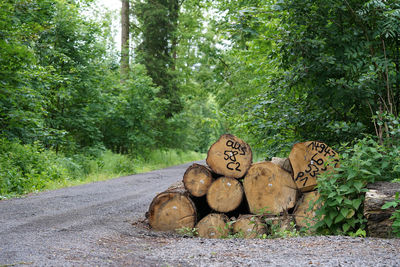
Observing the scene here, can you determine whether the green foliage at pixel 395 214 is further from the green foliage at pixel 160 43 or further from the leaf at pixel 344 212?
the green foliage at pixel 160 43

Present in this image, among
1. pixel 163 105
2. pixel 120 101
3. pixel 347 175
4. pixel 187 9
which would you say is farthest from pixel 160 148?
pixel 347 175

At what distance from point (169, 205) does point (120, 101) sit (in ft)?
45.6

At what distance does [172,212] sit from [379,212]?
2.95 meters

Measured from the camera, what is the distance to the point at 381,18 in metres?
6.20

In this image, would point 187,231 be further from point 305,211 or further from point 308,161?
point 308,161

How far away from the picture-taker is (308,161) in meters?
5.93

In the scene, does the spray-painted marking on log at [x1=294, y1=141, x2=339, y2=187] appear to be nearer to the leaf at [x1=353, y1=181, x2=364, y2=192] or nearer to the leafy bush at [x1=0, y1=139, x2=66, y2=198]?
the leaf at [x1=353, y1=181, x2=364, y2=192]

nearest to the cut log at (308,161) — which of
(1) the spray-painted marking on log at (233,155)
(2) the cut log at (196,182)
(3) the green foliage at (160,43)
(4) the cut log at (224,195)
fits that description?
(1) the spray-painted marking on log at (233,155)

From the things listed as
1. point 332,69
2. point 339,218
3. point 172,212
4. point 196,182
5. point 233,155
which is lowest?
point 172,212

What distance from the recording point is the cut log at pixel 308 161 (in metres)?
5.88

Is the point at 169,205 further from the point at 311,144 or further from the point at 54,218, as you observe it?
the point at 311,144

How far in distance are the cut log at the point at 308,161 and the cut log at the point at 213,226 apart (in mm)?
1287

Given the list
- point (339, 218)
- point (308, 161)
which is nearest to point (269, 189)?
point (308, 161)

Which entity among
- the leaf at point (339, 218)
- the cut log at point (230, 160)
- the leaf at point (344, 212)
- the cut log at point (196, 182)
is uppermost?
the cut log at point (230, 160)
